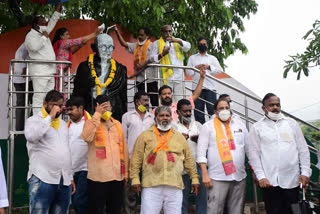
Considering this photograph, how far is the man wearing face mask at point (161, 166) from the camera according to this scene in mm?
4086

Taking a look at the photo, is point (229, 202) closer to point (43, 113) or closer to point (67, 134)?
point (67, 134)

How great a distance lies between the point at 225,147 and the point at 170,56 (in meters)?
2.39

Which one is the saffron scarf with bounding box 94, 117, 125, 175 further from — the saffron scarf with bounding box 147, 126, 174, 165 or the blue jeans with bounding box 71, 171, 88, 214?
the blue jeans with bounding box 71, 171, 88, 214

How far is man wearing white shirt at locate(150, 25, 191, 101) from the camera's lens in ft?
19.9

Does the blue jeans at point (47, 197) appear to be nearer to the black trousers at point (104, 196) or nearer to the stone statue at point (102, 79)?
the black trousers at point (104, 196)

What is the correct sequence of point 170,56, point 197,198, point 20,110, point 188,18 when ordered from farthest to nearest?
point 188,18
point 170,56
point 20,110
point 197,198

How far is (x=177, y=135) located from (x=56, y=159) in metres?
1.28

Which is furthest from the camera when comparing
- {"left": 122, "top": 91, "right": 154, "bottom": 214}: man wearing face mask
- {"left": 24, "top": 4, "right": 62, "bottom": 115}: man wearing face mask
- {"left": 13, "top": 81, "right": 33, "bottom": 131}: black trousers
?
{"left": 13, "top": 81, "right": 33, "bottom": 131}: black trousers

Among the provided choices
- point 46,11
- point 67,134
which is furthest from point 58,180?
point 46,11

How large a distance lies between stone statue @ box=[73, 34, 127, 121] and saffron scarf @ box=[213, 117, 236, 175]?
145 cm

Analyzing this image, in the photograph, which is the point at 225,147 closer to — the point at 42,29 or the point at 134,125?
the point at 134,125

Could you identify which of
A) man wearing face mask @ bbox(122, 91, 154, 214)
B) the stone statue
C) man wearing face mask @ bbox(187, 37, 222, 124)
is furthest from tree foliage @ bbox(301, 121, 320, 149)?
the stone statue

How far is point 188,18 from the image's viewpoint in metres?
8.36

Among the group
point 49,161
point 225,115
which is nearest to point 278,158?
point 225,115
